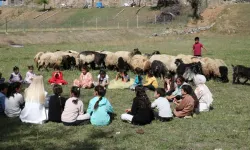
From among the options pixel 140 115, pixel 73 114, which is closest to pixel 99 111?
pixel 73 114

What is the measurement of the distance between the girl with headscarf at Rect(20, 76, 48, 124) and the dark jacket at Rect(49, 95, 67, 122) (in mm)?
171

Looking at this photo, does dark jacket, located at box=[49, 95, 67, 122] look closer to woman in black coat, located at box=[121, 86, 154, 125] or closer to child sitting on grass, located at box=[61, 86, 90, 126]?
child sitting on grass, located at box=[61, 86, 90, 126]

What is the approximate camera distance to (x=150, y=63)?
15812 millimetres

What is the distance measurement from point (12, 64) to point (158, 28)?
86.2 ft

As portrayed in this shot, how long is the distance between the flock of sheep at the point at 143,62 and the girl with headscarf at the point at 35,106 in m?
5.18

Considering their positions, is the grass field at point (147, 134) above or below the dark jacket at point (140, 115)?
below

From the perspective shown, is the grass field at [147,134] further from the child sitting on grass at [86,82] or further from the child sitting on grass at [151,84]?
the child sitting on grass at [86,82]

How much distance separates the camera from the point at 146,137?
7.90 m

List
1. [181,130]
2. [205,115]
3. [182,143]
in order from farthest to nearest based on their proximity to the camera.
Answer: [205,115]
[181,130]
[182,143]

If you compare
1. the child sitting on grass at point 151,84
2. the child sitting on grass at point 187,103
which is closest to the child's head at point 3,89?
the child sitting on grass at point 187,103

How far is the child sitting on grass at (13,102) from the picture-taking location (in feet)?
30.7

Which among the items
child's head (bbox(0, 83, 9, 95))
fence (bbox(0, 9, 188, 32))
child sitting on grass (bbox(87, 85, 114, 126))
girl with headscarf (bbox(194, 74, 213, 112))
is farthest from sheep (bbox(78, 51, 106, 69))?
fence (bbox(0, 9, 188, 32))

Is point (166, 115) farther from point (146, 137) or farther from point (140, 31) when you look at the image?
point (140, 31)

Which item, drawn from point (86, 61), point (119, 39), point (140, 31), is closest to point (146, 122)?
point (86, 61)
